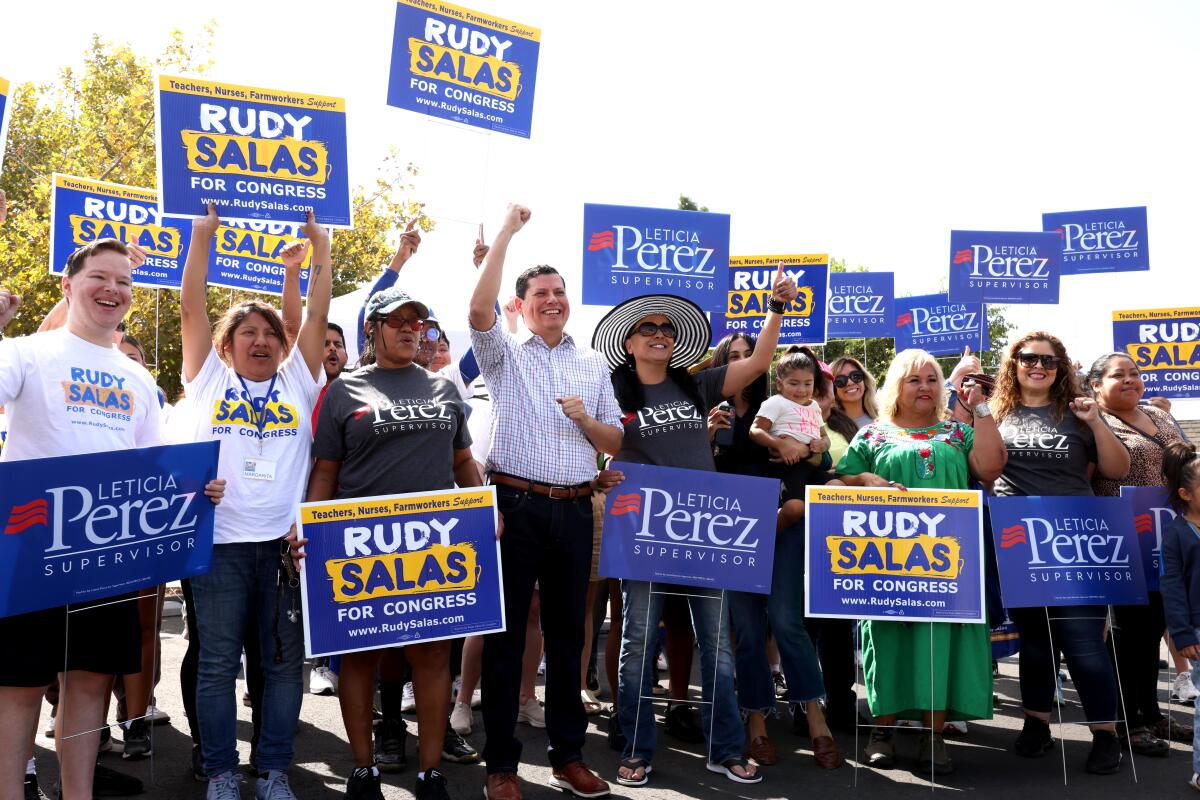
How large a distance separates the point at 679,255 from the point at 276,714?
4.49 meters

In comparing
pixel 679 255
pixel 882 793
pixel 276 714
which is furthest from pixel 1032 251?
pixel 276 714

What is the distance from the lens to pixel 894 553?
4.99 meters

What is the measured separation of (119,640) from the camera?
392cm

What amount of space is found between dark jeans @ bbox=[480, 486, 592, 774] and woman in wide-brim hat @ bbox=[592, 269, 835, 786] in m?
0.37

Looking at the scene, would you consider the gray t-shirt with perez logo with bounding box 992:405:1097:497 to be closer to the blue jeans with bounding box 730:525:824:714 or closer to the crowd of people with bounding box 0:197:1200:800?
the crowd of people with bounding box 0:197:1200:800

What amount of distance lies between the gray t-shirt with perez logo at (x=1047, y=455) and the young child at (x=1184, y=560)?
417 millimetres

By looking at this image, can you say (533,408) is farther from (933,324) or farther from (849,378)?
(933,324)

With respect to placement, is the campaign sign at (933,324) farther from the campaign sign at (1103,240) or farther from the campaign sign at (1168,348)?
the campaign sign at (1168,348)

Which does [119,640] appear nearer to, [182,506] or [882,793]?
[182,506]

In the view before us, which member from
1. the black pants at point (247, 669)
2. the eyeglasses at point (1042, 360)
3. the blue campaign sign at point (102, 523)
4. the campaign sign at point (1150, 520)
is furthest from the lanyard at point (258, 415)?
the campaign sign at point (1150, 520)

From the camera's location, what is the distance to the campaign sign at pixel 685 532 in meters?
5.04

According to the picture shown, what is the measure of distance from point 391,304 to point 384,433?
576mm

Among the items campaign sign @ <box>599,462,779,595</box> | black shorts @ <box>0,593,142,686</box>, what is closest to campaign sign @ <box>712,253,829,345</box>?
campaign sign @ <box>599,462,779,595</box>

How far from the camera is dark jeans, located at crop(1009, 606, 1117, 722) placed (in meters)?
5.15
